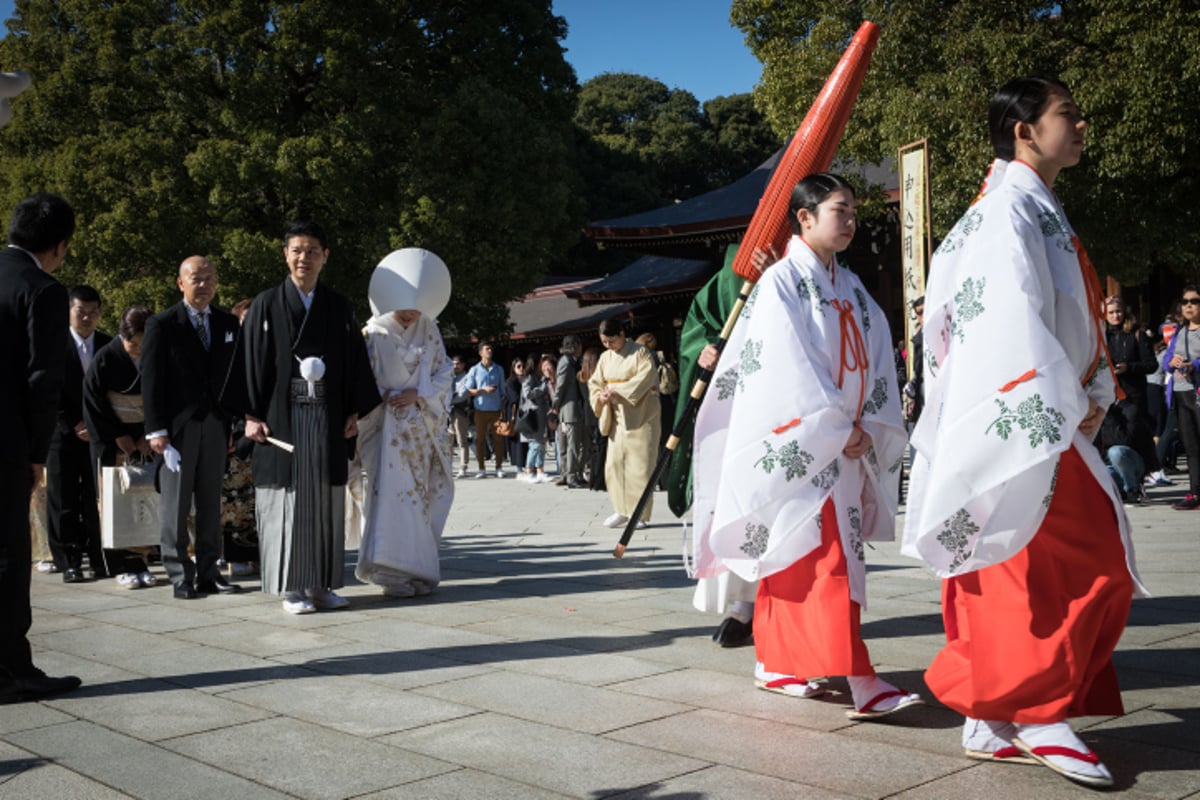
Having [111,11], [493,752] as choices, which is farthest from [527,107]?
[493,752]

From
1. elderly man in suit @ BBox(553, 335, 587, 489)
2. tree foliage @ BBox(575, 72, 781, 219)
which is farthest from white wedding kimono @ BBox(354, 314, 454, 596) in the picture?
tree foliage @ BBox(575, 72, 781, 219)

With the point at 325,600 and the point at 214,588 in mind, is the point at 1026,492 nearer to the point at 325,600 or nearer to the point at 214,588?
the point at 325,600

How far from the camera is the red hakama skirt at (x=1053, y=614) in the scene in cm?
323

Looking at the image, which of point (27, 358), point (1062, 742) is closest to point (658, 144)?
point (27, 358)

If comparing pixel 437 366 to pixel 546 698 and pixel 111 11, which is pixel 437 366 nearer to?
pixel 546 698

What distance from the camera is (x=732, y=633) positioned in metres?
5.07

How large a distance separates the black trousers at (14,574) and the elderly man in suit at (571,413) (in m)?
10.2

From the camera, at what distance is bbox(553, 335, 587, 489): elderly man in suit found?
48.2 ft

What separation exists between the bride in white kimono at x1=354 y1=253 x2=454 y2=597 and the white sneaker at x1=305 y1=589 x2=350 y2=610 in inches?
11.5

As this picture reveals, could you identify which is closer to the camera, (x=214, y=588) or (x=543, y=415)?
(x=214, y=588)

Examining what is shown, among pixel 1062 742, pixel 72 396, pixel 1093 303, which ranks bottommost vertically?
pixel 1062 742

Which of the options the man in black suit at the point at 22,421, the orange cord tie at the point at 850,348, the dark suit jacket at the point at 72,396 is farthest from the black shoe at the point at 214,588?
the orange cord tie at the point at 850,348

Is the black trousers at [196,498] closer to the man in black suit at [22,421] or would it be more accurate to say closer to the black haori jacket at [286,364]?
the black haori jacket at [286,364]

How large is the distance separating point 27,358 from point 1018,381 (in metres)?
3.53
